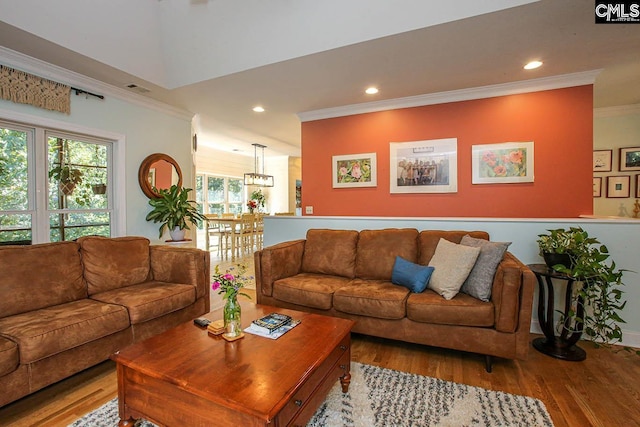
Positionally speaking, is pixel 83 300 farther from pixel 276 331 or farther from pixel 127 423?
pixel 276 331

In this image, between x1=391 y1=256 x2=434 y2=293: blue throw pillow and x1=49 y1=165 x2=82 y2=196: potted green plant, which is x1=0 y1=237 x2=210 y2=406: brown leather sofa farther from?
x1=391 y1=256 x2=434 y2=293: blue throw pillow

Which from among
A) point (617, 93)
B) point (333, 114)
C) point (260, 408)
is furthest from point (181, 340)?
point (617, 93)

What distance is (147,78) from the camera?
3.14m

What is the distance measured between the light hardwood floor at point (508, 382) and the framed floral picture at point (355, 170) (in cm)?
216

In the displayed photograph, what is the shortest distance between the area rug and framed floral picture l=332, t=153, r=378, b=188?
2.57 metres

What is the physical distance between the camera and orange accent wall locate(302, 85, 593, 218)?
315cm

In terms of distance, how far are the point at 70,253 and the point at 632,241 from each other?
15.5ft

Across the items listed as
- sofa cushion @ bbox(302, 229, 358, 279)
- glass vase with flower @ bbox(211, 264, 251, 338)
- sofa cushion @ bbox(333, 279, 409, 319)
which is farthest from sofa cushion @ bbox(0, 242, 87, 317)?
sofa cushion @ bbox(333, 279, 409, 319)

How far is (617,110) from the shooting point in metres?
4.17

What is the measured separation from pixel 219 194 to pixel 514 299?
737 centimetres

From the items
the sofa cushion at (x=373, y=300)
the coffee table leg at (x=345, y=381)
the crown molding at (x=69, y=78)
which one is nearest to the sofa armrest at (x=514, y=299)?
the sofa cushion at (x=373, y=300)

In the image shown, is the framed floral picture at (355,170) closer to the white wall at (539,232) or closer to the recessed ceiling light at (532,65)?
the white wall at (539,232)

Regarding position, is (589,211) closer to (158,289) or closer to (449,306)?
(449,306)

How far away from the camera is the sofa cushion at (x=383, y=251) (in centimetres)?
287
